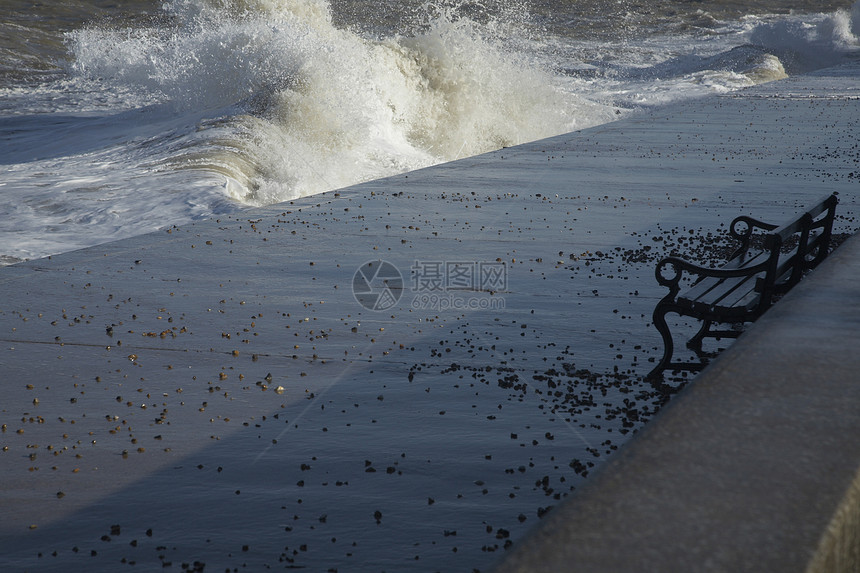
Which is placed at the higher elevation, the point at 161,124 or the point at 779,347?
the point at 161,124

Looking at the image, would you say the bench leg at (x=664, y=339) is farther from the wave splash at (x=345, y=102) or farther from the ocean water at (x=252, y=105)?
the wave splash at (x=345, y=102)

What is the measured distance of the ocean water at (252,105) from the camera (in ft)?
35.9

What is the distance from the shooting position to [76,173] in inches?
514

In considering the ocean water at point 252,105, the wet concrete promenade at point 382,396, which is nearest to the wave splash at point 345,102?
the ocean water at point 252,105

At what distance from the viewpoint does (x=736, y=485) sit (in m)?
1.57

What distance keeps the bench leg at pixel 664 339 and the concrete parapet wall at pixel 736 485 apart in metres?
1.06

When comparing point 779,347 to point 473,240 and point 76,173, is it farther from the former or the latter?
point 76,173

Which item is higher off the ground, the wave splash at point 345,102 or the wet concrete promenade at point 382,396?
the wave splash at point 345,102

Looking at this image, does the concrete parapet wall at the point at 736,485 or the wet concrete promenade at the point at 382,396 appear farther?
the wet concrete promenade at the point at 382,396

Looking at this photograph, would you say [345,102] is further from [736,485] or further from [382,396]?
[736,485]

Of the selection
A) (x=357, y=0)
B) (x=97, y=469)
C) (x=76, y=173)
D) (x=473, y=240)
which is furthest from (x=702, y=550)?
(x=357, y=0)

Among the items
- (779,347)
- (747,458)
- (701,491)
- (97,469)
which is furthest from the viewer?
(97,469)

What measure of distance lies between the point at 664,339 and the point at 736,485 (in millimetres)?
1807

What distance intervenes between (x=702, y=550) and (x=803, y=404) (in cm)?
67
